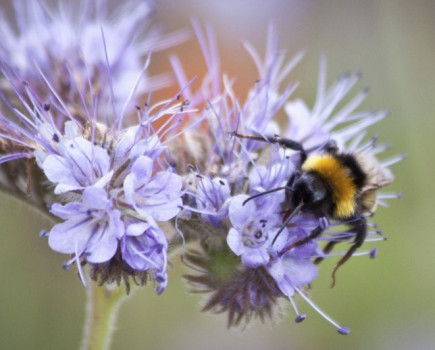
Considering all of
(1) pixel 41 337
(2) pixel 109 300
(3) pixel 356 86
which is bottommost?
(1) pixel 41 337

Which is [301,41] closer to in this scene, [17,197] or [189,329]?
[189,329]

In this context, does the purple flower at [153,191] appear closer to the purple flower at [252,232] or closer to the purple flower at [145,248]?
the purple flower at [145,248]

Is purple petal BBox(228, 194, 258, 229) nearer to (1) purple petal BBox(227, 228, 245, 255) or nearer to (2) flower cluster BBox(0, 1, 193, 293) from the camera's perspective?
(1) purple petal BBox(227, 228, 245, 255)

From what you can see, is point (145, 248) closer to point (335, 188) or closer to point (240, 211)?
point (240, 211)

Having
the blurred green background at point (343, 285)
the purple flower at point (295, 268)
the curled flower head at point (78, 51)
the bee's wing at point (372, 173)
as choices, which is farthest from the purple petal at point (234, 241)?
the blurred green background at point (343, 285)

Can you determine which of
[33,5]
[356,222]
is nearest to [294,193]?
[356,222]

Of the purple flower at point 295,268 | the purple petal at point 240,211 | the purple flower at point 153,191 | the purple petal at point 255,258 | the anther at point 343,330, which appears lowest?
the anther at point 343,330
